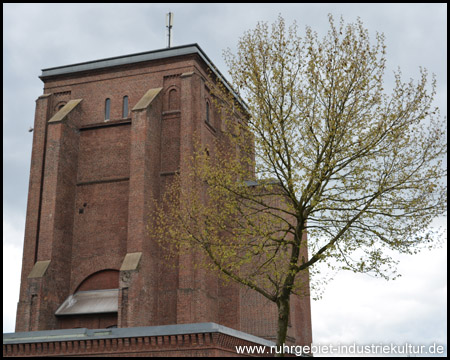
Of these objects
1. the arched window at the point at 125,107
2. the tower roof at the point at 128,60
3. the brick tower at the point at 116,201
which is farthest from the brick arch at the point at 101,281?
the tower roof at the point at 128,60

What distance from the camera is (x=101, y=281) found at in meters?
27.1

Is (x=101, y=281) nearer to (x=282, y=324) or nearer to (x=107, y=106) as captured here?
(x=107, y=106)

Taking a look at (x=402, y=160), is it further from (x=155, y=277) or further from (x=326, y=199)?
(x=155, y=277)

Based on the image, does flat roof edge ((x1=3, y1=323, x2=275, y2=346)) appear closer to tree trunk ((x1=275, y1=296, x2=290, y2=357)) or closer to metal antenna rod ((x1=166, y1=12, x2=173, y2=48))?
tree trunk ((x1=275, y1=296, x2=290, y2=357))

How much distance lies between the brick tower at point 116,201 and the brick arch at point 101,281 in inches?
2.2

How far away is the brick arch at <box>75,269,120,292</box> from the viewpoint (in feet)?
88.3

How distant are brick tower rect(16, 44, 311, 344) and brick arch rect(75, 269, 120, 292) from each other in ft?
0.18

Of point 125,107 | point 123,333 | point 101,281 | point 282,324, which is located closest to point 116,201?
point 101,281

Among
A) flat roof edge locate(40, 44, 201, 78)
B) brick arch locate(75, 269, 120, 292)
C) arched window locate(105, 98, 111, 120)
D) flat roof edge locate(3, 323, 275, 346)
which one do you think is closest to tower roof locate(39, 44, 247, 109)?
flat roof edge locate(40, 44, 201, 78)

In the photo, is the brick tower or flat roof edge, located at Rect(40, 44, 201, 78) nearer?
the brick tower

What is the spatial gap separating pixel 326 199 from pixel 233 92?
15.5ft

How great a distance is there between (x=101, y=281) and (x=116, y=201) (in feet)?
13.6

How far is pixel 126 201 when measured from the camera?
28.0m

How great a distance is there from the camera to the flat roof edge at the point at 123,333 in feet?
58.4
